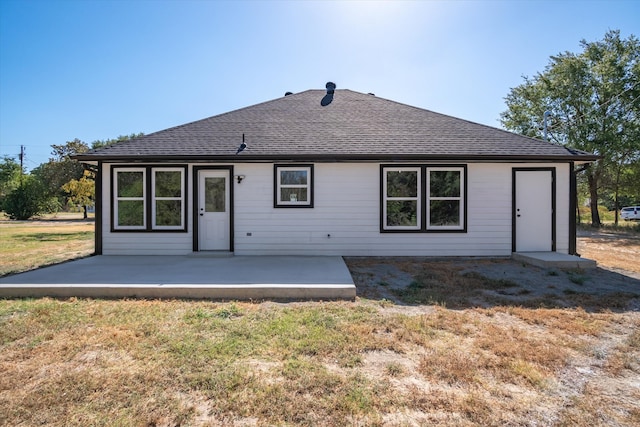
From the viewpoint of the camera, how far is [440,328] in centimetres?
392

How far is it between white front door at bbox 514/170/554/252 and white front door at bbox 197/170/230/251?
778cm

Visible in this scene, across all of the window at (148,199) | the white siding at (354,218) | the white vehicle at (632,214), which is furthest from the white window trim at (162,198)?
the white vehicle at (632,214)

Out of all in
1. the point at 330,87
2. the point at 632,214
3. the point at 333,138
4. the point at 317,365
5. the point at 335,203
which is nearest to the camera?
the point at 317,365

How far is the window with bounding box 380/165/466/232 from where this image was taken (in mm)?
8594

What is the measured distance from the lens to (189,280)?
5.83m

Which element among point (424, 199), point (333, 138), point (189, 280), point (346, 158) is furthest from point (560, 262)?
point (189, 280)

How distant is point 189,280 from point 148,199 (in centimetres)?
398

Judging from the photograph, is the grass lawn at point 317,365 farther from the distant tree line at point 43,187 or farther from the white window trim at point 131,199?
the distant tree line at point 43,187

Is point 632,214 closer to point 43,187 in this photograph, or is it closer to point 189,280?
point 189,280

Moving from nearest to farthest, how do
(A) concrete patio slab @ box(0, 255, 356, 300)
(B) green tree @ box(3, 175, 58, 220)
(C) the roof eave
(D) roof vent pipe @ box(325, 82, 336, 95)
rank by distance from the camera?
(A) concrete patio slab @ box(0, 255, 356, 300)
(C) the roof eave
(D) roof vent pipe @ box(325, 82, 336, 95)
(B) green tree @ box(3, 175, 58, 220)

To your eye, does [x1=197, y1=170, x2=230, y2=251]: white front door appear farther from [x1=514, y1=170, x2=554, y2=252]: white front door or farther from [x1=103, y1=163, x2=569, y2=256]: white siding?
[x1=514, y1=170, x2=554, y2=252]: white front door

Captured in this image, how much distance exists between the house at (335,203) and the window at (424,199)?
0.03m

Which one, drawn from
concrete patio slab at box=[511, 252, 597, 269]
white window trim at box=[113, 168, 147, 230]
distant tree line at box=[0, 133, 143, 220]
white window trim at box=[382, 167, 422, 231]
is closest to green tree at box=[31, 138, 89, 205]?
distant tree line at box=[0, 133, 143, 220]

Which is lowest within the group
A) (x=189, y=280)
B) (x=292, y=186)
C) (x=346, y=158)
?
(x=189, y=280)
